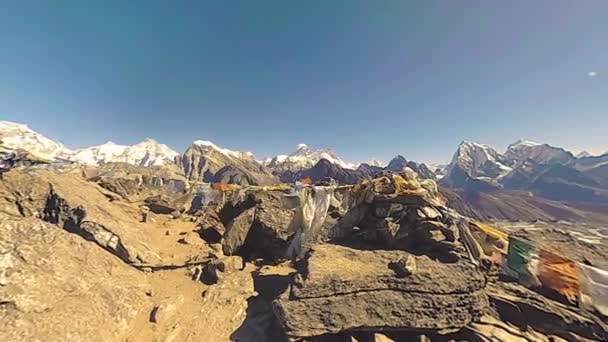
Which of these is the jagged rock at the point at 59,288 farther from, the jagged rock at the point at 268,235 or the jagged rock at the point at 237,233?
the jagged rock at the point at 268,235

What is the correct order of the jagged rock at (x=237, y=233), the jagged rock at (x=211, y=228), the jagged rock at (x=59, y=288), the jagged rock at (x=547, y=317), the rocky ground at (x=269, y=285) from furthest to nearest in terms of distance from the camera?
1. the jagged rock at (x=211, y=228)
2. the jagged rock at (x=237, y=233)
3. the jagged rock at (x=547, y=317)
4. the rocky ground at (x=269, y=285)
5. the jagged rock at (x=59, y=288)

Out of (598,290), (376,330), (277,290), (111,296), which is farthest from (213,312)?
(598,290)

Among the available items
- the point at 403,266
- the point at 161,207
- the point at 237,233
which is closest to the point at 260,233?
the point at 237,233

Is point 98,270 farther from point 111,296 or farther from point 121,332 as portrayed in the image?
point 121,332

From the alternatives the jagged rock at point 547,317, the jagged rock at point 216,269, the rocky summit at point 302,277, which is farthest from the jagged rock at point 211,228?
the jagged rock at point 547,317

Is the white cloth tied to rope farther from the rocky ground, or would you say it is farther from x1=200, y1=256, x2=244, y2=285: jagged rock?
x1=200, y1=256, x2=244, y2=285: jagged rock
